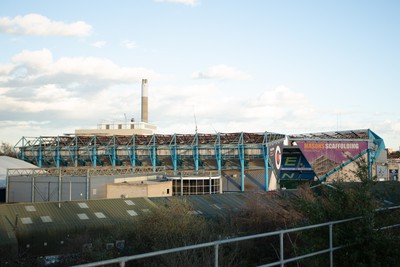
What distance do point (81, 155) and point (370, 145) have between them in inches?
2404

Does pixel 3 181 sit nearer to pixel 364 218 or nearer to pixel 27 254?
pixel 27 254

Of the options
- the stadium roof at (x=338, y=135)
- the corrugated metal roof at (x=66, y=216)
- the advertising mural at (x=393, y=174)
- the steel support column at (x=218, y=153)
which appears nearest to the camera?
the corrugated metal roof at (x=66, y=216)

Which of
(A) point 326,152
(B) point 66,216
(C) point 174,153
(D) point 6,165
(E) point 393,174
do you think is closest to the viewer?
(B) point 66,216

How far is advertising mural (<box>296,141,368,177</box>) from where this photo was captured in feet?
265

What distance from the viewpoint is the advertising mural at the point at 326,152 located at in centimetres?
8088

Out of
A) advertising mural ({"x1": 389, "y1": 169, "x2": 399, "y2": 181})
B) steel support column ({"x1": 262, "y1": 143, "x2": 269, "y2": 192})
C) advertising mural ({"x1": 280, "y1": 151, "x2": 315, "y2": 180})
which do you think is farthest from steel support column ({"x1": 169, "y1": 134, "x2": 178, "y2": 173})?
advertising mural ({"x1": 389, "y1": 169, "x2": 399, "y2": 181})

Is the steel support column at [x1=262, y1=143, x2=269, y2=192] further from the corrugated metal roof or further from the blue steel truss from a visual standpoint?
the corrugated metal roof

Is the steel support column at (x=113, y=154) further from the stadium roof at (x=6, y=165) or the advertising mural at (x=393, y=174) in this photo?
the advertising mural at (x=393, y=174)

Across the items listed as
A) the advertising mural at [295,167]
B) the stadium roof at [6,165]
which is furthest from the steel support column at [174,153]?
the stadium roof at [6,165]

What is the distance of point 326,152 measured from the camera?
8281 centimetres

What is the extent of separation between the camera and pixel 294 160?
298ft

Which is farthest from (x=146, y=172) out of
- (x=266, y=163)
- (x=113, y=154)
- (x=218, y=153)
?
(x=113, y=154)

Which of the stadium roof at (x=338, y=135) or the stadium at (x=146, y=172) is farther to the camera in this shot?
the stadium roof at (x=338, y=135)

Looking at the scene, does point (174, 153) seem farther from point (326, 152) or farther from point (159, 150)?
point (326, 152)
